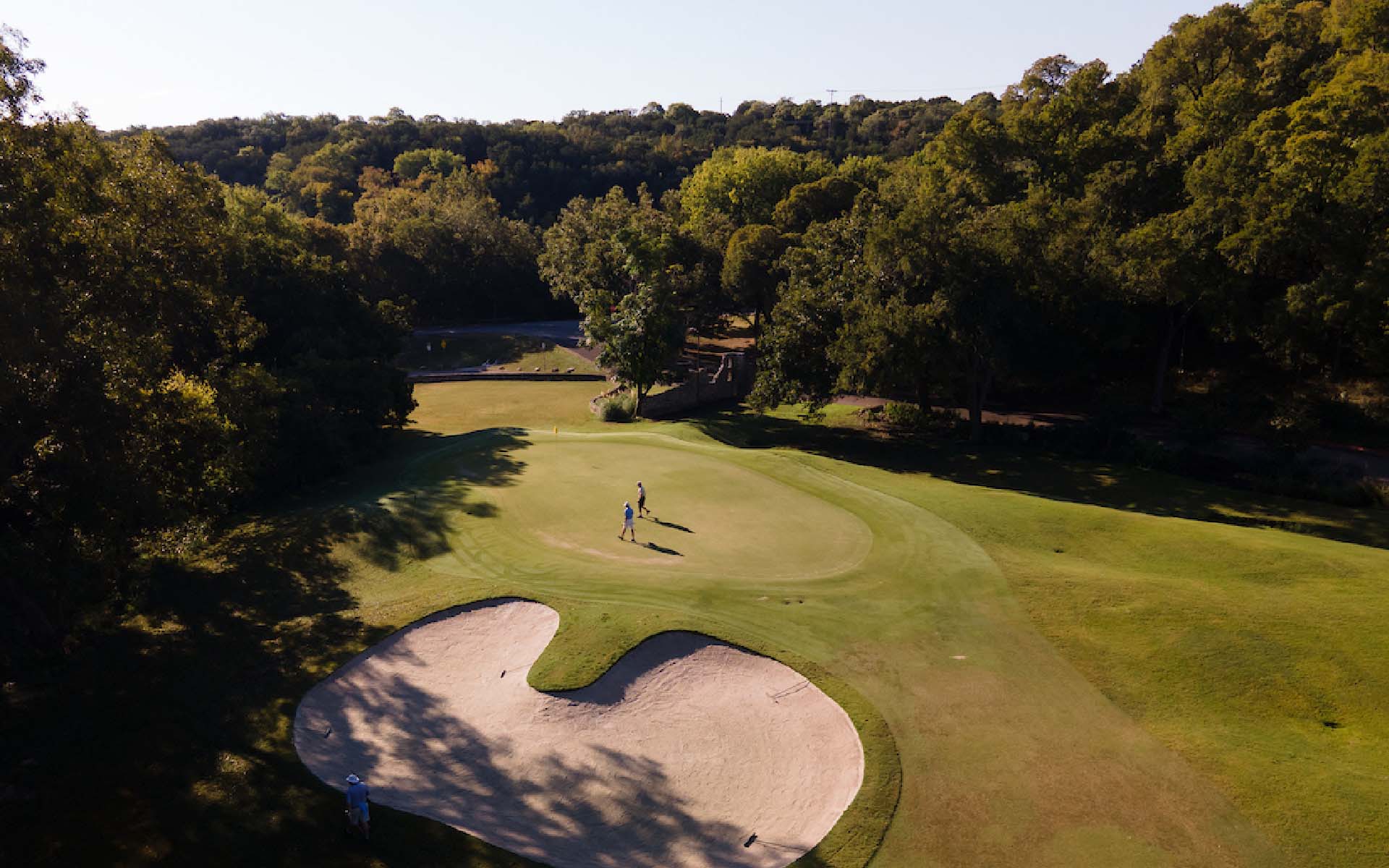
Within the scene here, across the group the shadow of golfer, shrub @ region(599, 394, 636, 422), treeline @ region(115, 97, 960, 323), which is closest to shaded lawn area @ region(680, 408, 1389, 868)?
the shadow of golfer

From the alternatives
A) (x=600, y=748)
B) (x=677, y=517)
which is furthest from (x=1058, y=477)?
(x=600, y=748)

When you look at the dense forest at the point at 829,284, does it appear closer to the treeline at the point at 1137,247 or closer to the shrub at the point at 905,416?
the treeline at the point at 1137,247

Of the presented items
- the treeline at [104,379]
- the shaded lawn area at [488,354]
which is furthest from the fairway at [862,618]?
the shaded lawn area at [488,354]

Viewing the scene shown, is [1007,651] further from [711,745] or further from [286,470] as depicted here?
[286,470]

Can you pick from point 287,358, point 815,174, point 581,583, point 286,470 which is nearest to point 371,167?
point 815,174

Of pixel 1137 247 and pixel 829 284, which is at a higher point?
pixel 1137 247

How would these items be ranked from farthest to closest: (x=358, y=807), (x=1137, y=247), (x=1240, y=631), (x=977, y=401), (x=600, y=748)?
(x=977, y=401) → (x=1137, y=247) → (x=1240, y=631) → (x=600, y=748) → (x=358, y=807)

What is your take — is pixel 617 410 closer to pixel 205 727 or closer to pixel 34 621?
pixel 34 621
